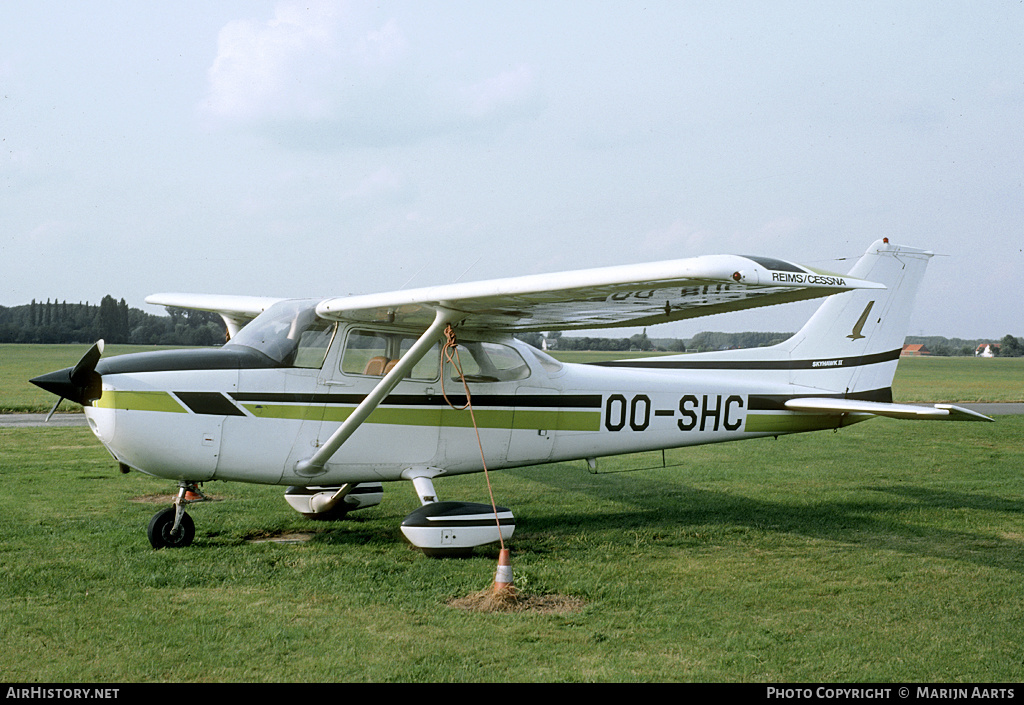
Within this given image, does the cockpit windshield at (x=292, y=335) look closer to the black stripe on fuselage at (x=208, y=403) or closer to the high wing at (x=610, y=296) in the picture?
the high wing at (x=610, y=296)

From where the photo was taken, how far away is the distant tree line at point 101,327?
53844 millimetres

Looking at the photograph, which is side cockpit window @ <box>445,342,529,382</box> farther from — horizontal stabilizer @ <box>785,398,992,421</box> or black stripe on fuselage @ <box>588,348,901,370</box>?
horizontal stabilizer @ <box>785,398,992,421</box>

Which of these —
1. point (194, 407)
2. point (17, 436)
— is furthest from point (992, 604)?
point (17, 436)

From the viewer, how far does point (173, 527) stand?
21.1 feet

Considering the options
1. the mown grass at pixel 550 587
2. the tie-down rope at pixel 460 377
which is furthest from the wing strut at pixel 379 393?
the mown grass at pixel 550 587

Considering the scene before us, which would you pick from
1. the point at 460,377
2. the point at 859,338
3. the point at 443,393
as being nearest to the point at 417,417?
the point at 443,393

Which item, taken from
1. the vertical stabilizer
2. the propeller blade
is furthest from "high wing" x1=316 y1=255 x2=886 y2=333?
the vertical stabilizer

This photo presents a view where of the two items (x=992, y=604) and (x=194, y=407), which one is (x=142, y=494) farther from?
(x=992, y=604)

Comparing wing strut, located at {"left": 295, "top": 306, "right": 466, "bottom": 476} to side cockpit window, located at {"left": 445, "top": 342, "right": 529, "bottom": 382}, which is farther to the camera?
side cockpit window, located at {"left": 445, "top": 342, "right": 529, "bottom": 382}

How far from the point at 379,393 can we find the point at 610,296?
6.69 ft

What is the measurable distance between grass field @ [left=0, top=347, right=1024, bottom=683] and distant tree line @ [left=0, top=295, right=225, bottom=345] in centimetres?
4320

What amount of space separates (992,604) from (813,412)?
3.62 metres

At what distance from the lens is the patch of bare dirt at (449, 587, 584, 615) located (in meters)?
5.04

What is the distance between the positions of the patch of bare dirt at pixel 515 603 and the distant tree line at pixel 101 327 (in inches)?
1814
